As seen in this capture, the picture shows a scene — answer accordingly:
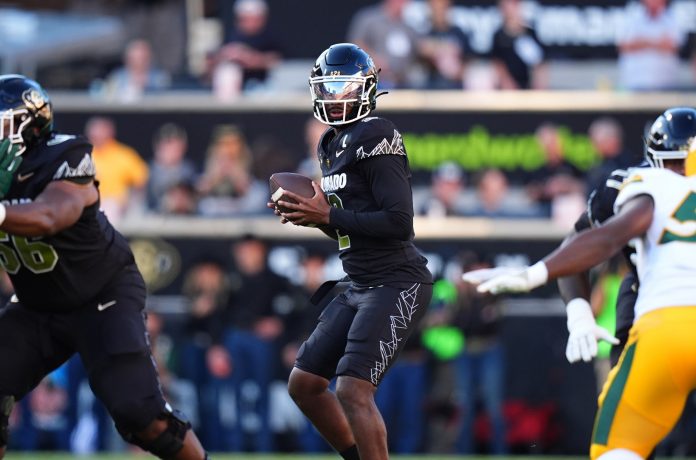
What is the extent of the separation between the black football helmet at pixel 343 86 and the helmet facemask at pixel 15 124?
1.32m

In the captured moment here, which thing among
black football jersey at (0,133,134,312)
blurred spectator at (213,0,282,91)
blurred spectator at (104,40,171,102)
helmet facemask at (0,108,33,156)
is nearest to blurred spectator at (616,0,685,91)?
blurred spectator at (213,0,282,91)

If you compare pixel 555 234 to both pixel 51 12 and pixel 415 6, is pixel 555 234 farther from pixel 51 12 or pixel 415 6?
pixel 51 12

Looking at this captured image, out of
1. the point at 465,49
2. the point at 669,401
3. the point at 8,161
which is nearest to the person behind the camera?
the point at 669,401

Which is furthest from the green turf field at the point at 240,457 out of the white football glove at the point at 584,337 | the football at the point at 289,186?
the white football glove at the point at 584,337

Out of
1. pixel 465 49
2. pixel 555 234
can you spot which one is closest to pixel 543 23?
pixel 465 49

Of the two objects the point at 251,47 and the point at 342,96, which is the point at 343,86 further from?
the point at 251,47

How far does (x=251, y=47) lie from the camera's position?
497 inches

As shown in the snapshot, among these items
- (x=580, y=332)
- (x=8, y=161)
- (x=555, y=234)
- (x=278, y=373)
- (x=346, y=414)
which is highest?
(x=8, y=161)

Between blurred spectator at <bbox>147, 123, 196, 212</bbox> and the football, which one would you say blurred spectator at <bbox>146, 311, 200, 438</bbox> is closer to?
blurred spectator at <bbox>147, 123, 196, 212</bbox>

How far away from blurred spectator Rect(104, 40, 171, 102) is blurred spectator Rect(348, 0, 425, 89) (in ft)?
6.02

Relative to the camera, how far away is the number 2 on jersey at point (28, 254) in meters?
6.25

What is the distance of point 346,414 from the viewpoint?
19.7 feet

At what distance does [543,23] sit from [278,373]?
405 cm

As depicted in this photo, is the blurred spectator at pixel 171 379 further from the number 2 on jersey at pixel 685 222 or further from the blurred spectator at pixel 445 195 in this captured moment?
the number 2 on jersey at pixel 685 222
